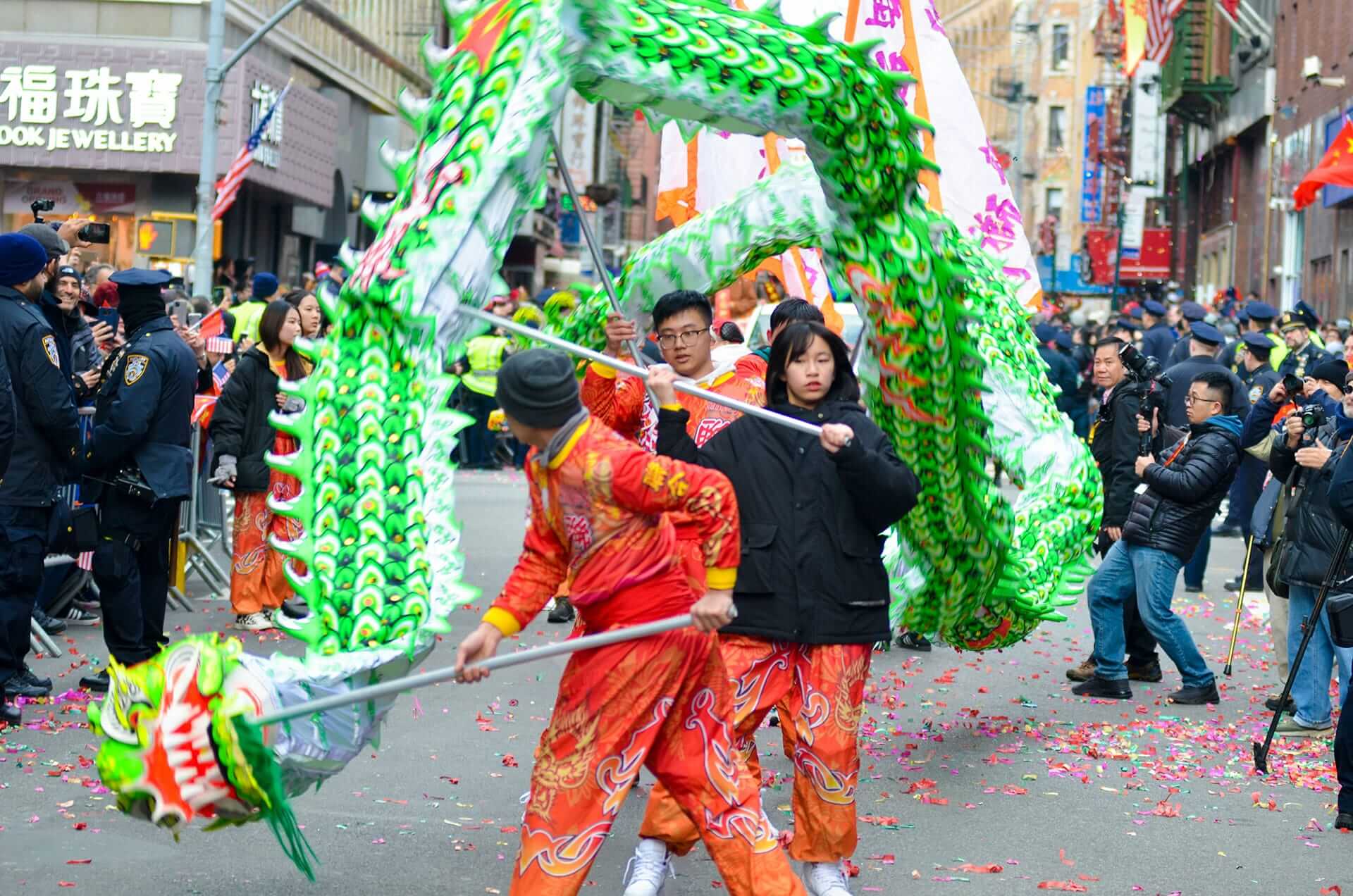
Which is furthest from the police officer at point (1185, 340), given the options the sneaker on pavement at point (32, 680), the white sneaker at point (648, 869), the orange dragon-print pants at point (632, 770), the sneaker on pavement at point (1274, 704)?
the orange dragon-print pants at point (632, 770)

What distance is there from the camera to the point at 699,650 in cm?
493

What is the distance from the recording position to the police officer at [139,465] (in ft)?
27.7

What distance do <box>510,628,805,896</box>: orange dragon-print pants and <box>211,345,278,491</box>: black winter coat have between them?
618 cm

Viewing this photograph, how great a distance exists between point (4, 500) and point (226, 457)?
2.78 meters

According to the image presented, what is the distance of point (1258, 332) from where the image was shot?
53.1ft

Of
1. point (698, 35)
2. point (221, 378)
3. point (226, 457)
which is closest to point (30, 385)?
point (226, 457)

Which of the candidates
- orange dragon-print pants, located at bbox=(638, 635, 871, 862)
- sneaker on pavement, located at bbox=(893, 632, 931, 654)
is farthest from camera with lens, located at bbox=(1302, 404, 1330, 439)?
orange dragon-print pants, located at bbox=(638, 635, 871, 862)

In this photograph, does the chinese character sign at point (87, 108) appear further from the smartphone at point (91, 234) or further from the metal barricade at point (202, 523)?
the smartphone at point (91, 234)

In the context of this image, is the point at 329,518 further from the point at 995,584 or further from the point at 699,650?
the point at 995,584

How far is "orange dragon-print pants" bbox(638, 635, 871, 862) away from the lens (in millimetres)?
5570

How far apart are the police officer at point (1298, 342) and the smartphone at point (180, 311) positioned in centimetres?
798

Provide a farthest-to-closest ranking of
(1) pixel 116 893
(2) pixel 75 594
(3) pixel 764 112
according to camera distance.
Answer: (2) pixel 75 594 < (3) pixel 764 112 < (1) pixel 116 893

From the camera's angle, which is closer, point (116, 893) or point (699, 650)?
point (699, 650)

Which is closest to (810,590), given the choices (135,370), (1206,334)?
(135,370)
